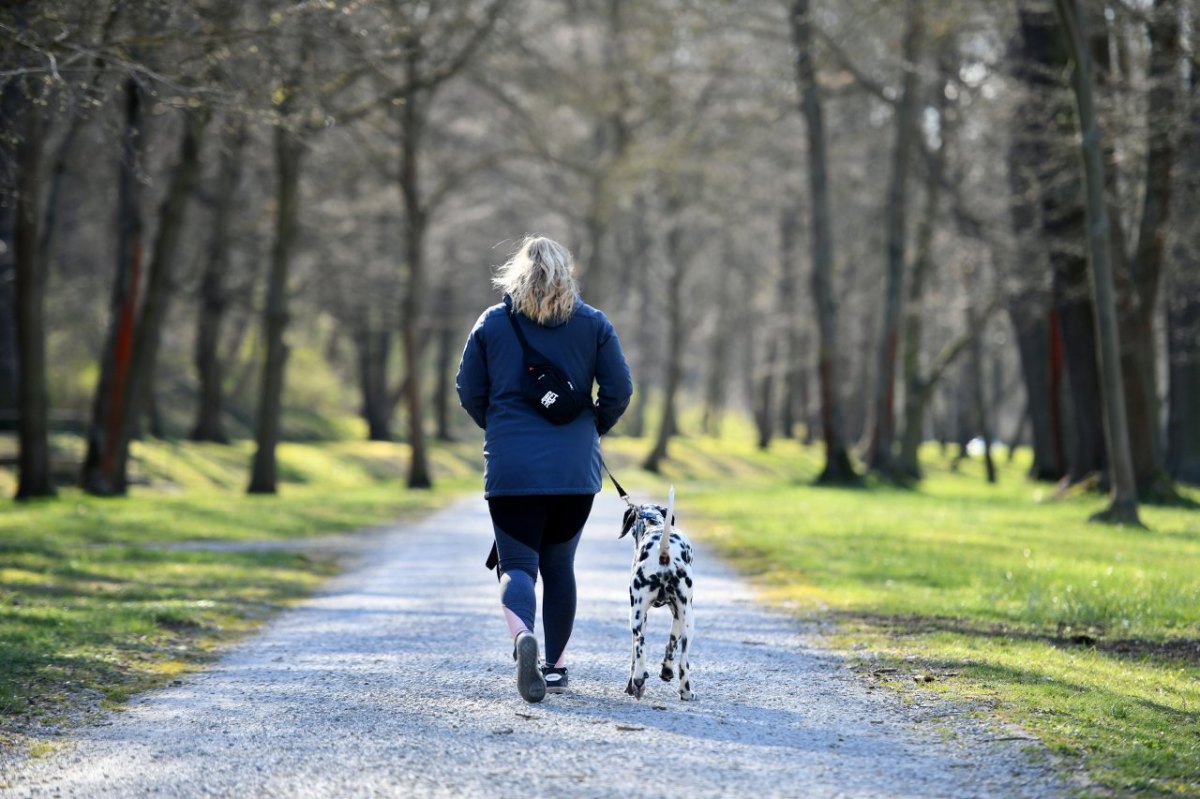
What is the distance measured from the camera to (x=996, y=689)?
7.58 m

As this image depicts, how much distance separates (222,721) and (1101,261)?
13790 millimetres

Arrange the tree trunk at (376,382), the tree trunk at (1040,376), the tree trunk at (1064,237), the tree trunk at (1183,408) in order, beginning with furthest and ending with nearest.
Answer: the tree trunk at (376,382), the tree trunk at (1040,376), the tree trunk at (1183,408), the tree trunk at (1064,237)

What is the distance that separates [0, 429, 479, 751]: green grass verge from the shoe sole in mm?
2146

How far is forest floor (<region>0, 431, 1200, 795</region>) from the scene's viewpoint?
6582 millimetres

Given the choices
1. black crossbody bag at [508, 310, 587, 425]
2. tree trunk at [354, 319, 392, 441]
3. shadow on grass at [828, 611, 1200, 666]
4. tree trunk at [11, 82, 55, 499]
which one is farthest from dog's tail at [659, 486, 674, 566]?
tree trunk at [354, 319, 392, 441]

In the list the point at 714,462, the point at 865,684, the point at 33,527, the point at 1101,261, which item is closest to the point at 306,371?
the point at 714,462

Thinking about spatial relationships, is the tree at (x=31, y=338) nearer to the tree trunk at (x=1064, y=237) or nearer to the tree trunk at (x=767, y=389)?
the tree trunk at (x=1064, y=237)

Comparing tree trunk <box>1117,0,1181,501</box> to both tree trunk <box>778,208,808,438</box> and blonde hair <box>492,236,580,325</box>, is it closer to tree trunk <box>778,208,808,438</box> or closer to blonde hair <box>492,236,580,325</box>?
blonde hair <box>492,236,580,325</box>

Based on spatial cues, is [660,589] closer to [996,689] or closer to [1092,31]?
[996,689]

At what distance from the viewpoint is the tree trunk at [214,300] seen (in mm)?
34562

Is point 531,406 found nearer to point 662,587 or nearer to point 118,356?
point 662,587

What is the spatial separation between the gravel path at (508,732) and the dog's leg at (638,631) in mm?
121

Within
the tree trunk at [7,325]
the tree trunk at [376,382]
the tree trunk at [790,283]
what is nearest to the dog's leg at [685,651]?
the tree trunk at [7,325]

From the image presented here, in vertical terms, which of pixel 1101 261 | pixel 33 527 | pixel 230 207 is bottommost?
pixel 33 527
